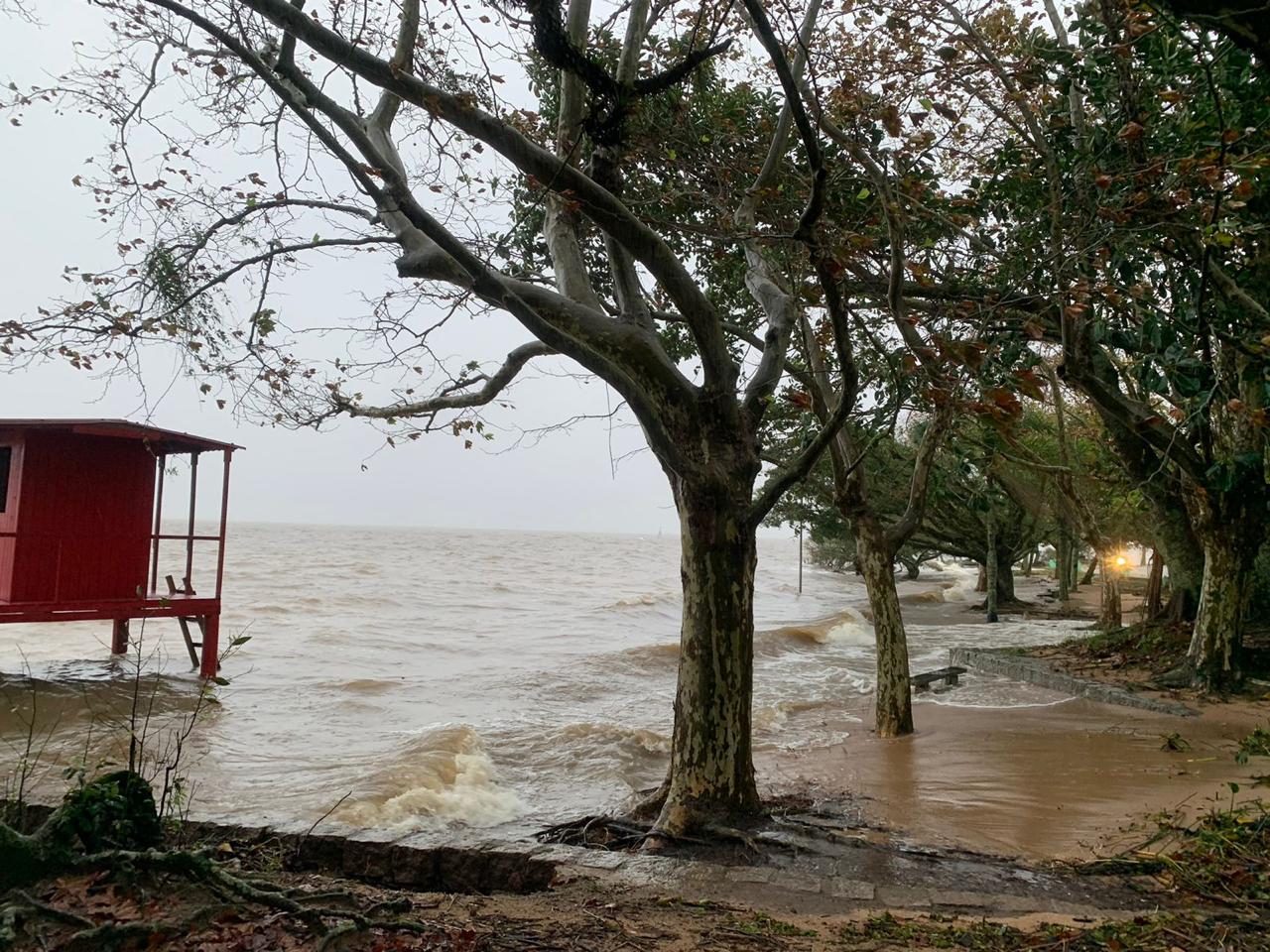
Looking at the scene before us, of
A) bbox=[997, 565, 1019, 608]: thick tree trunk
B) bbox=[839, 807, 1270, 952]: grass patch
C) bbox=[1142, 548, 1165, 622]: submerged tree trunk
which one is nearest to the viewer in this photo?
bbox=[839, 807, 1270, 952]: grass patch

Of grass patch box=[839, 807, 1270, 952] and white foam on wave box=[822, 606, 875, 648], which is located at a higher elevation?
grass patch box=[839, 807, 1270, 952]

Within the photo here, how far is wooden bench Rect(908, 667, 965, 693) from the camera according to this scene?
13.6m

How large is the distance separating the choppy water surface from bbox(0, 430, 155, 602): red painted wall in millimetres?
1193

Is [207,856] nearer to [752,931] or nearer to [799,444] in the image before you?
[752,931]

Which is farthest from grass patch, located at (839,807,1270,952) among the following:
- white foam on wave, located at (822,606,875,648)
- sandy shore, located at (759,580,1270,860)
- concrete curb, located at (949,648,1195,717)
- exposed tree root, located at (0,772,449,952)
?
white foam on wave, located at (822,606,875,648)

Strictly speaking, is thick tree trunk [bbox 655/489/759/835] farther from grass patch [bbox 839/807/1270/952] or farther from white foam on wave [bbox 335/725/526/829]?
white foam on wave [bbox 335/725/526/829]

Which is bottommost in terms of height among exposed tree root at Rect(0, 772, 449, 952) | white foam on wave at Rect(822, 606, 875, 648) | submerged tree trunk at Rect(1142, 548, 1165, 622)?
white foam on wave at Rect(822, 606, 875, 648)

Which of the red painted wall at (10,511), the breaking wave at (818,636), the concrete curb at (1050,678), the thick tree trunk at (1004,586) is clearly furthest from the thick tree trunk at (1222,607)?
the thick tree trunk at (1004,586)

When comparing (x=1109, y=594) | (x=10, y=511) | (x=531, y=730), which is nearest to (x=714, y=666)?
(x=531, y=730)

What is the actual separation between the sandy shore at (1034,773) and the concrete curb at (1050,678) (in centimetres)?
23

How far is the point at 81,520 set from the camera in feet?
42.2

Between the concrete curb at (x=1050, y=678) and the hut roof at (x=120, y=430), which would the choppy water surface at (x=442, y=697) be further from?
the hut roof at (x=120, y=430)

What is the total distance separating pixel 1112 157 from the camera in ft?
26.3

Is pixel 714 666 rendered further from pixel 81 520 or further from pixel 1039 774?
pixel 81 520
